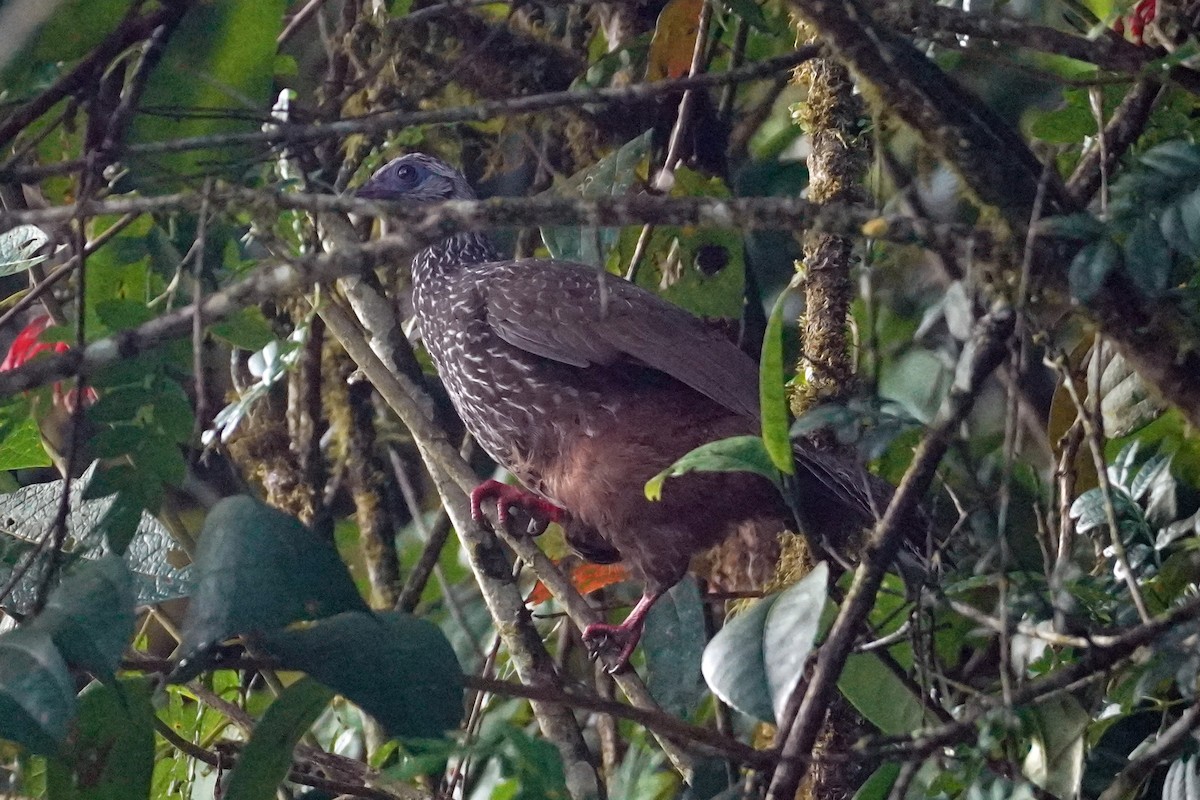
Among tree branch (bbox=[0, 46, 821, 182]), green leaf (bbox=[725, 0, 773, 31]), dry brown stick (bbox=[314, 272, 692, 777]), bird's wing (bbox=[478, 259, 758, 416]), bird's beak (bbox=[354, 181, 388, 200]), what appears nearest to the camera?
tree branch (bbox=[0, 46, 821, 182])

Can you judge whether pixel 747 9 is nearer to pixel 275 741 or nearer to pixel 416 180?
pixel 275 741

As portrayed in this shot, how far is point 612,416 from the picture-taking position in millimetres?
2779

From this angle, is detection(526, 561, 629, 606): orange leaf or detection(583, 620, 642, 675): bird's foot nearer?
detection(583, 620, 642, 675): bird's foot

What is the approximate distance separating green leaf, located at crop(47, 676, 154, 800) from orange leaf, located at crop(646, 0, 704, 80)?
206cm

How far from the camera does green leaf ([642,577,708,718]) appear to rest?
216 centimetres

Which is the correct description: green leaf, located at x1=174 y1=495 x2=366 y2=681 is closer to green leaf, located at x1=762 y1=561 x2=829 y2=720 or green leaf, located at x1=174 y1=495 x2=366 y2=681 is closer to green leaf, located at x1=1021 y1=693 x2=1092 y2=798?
green leaf, located at x1=762 y1=561 x2=829 y2=720

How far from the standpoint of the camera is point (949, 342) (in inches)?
123

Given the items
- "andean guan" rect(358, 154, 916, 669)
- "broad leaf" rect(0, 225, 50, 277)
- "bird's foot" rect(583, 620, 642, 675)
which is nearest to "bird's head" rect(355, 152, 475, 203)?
"andean guan" rect(358, 154, 916, 669)

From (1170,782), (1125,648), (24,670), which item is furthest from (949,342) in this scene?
(24,670)

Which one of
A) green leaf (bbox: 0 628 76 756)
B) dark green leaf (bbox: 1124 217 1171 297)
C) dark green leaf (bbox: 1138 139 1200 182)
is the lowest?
green leaf (bbox: 0 628 76 756)

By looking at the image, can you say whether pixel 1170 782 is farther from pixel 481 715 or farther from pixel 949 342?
pixel 949 342

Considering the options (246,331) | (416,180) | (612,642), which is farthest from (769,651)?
(416,180)

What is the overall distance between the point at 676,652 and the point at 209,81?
1.20 metres

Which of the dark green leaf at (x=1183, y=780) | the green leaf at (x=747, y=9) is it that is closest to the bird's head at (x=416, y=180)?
the green leaf at (x=747, y=9)
